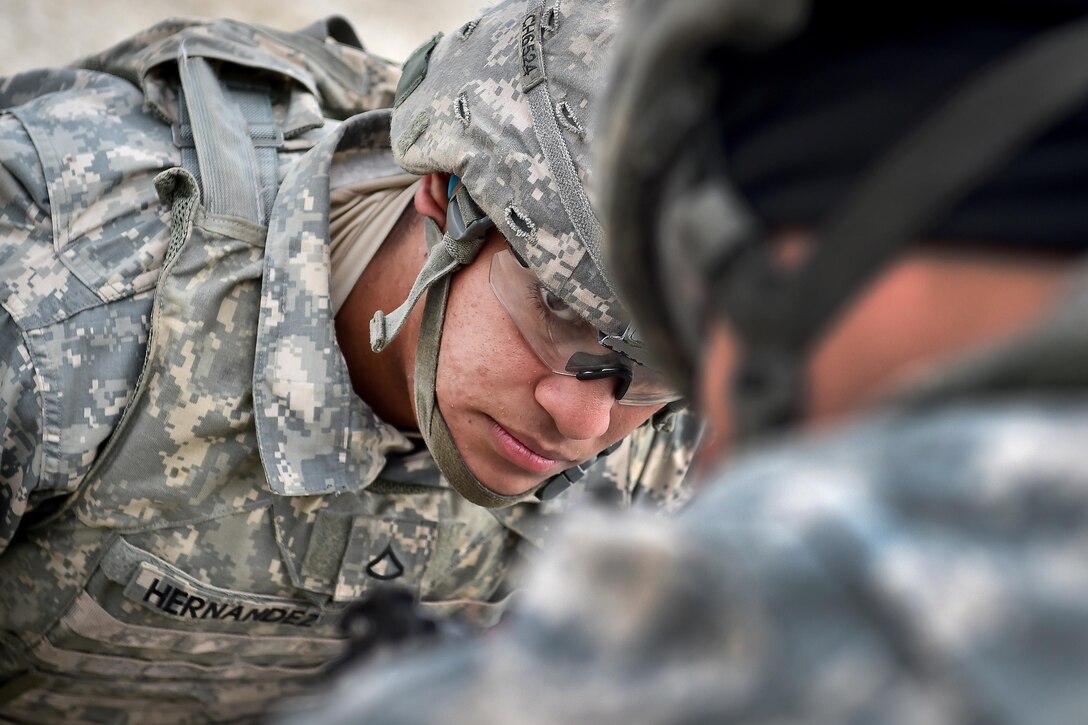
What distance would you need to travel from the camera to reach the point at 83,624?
78.2 inches

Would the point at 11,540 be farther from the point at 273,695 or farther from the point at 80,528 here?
the point at 273,695

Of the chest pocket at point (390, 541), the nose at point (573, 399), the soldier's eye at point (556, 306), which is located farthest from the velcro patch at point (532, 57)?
the chest pocket at point (390, 541)

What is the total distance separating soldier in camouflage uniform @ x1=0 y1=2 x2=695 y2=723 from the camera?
5.57 ft

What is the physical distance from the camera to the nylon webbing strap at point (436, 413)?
1790 mm

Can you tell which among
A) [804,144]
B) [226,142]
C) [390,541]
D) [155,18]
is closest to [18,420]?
[226,142]

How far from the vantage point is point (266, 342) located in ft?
6.12

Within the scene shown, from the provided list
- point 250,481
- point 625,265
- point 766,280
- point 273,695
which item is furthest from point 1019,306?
point 273,695

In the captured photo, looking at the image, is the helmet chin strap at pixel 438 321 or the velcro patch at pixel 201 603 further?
the velcro patch at pixel 201 603

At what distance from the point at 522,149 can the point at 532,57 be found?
14cm

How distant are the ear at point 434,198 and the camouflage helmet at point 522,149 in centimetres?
4

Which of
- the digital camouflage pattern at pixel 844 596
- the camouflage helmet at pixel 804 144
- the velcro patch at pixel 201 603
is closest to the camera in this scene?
the digital camouflage pattern at pixel 844 596

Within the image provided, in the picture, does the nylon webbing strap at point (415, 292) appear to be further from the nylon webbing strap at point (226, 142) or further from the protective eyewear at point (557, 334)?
the nylon webbing strap at point (226, 142)

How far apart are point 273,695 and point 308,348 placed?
91cm

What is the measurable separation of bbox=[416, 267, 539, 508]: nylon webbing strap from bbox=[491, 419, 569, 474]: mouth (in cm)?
7
